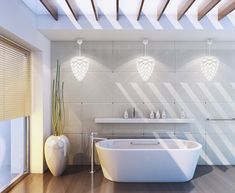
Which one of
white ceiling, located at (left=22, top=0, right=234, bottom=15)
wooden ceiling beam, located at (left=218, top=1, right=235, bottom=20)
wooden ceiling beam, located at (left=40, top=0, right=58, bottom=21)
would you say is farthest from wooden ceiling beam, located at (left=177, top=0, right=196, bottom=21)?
wooden ceiling beam, located at (left=40, top=0, right=58, bottom=21)

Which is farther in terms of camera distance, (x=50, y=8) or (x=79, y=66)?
(x=79, y=66)

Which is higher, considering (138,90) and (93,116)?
(138,90)

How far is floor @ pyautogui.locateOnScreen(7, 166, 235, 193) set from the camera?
4121mm

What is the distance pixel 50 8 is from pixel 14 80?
1333mm

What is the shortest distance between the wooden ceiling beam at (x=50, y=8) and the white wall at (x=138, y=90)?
1.26 meters

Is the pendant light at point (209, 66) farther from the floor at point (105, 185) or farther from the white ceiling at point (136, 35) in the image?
the floor at point (105, 185)

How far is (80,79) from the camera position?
17.1 feet

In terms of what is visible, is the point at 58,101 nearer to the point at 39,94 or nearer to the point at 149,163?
the point at 39,94

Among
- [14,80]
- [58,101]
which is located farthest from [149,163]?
[14,80]

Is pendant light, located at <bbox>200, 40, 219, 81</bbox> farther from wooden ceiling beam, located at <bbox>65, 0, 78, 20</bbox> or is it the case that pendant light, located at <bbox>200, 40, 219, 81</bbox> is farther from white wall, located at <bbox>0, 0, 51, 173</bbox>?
white wall, located at <bbox>0, 0, 51, 173</bbox>

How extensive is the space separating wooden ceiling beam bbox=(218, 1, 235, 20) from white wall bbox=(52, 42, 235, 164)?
4.14 ft

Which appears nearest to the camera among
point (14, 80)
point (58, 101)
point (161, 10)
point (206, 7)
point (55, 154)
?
point (206, 7)

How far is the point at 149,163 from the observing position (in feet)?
14.3

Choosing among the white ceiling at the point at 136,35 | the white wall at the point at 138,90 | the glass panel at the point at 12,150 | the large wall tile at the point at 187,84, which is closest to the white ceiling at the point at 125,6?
the white ceiling at the point at 136,35
